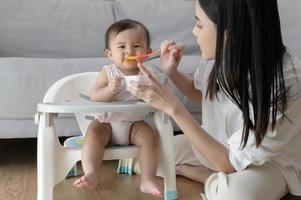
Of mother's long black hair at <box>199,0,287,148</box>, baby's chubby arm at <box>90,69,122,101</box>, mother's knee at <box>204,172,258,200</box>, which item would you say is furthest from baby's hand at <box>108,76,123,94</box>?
mother's knee at <box>204,172,258,200</box>

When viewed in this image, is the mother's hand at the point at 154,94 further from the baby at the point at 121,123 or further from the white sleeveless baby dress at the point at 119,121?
the white sleeveless baby dress at the point at 119,121

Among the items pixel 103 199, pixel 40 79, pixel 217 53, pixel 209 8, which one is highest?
pixel 209 8

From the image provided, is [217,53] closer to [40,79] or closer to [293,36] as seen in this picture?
[40,79]

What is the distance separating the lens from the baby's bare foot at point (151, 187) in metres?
1.27

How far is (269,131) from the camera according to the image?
119 centimetres

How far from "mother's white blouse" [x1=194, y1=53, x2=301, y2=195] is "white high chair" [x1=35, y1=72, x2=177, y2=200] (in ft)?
0.58

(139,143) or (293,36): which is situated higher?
(293,36)

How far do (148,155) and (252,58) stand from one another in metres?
0.38

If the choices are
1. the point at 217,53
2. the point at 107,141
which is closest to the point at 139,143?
the point at 107,141

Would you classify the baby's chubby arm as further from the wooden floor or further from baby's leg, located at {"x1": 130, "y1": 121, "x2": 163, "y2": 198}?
the wooden floor

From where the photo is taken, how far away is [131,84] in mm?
1177

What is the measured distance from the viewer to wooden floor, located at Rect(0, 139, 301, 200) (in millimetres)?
1459

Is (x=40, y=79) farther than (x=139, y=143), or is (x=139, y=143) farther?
(x=40, y=79)

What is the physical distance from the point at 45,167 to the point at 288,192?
2.19 feet
